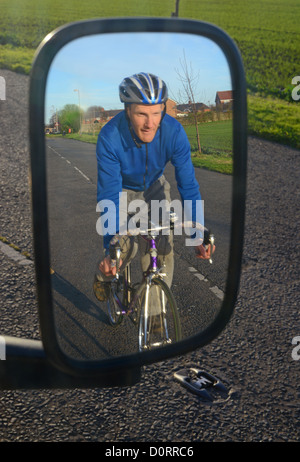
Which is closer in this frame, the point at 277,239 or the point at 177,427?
the point at 177,427

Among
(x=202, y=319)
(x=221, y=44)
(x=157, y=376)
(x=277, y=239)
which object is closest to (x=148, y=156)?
(x=221, y=44)

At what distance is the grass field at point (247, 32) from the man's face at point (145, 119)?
10844 millimetres

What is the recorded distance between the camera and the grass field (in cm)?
1695

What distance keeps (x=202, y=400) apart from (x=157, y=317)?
1.85m

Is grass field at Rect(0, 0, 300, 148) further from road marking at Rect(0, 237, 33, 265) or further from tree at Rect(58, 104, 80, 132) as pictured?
tree at Rect(58, 104, 80, 132)

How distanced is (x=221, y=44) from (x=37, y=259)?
61 centimetres

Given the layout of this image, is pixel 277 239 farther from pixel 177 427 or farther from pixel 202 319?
pixel 202 319

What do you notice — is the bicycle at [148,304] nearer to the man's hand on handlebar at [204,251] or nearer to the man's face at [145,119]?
the man's hand on handlebar at [204,251]

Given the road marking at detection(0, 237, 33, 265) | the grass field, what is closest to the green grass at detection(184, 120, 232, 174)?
the road marking at detection(0, 237, 33, 265)

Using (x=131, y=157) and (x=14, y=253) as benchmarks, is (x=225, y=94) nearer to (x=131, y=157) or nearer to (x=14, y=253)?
(x=131, y=157)

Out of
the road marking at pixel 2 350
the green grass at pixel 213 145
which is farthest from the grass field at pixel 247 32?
the road marking at pixel 2 350

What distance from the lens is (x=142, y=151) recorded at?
108cm

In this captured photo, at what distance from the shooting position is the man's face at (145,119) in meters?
1.05

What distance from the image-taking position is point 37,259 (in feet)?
3.34
